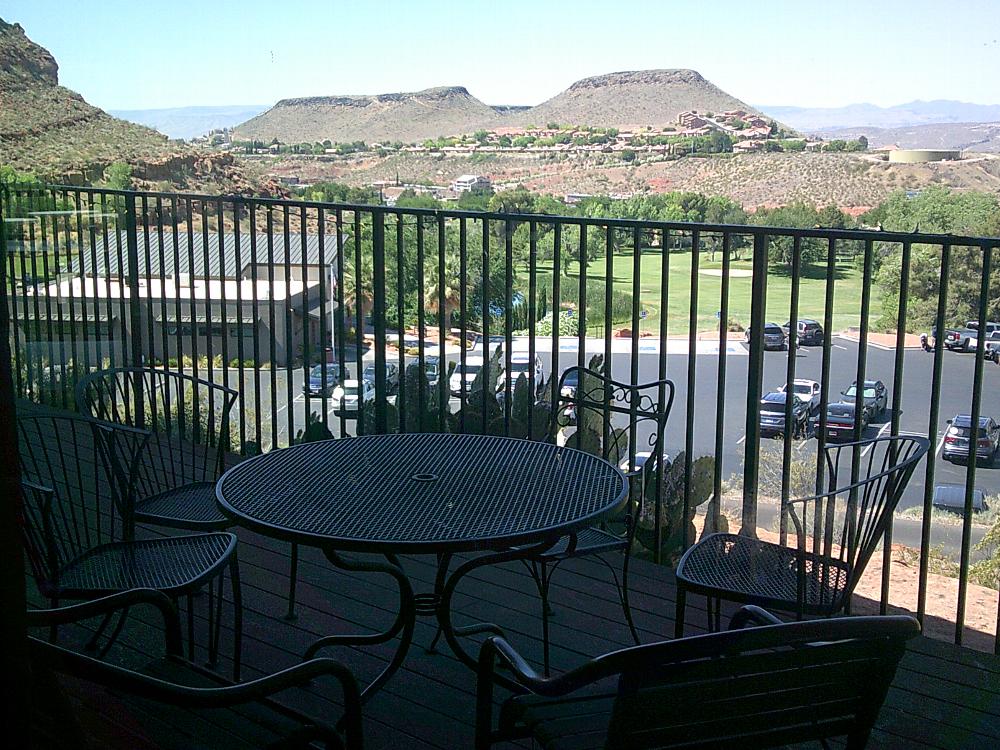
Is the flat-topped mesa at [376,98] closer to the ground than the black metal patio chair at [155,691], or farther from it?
farther from it

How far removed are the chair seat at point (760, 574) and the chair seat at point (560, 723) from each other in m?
0.75

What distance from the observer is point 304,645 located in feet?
9.48

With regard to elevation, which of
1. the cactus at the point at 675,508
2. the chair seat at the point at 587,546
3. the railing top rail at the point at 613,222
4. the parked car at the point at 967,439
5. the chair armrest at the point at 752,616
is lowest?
the cactus at the point at 675,508

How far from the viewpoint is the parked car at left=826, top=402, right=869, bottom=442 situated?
311cm

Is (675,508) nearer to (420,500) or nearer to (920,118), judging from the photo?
(420,500)

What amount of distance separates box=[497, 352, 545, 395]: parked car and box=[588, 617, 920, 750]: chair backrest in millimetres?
2494

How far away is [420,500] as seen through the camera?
95.0 inches

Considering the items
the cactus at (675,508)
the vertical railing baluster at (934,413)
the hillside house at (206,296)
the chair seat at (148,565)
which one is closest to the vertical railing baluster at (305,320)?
the hillside house at (206,296)

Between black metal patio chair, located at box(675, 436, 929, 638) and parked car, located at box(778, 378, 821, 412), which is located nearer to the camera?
black metal patio chair, located at box(675, 436, 929, 638)

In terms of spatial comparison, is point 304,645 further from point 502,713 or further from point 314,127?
point 314,127

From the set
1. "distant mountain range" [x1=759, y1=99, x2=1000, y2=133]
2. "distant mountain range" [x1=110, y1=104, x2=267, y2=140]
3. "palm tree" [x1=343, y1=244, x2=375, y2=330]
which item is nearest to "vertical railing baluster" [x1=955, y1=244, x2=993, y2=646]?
"palm tree" [x1=343, y1=244, x2=375, y2=330]

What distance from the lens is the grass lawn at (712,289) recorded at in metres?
3.08

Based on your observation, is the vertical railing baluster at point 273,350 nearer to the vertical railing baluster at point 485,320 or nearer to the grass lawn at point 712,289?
the vertical railing baluster at point 485,320

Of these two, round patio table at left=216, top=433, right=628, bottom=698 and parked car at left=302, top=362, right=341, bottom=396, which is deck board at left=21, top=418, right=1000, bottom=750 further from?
parked car at left=302, top=362, right=341, bottom=396
